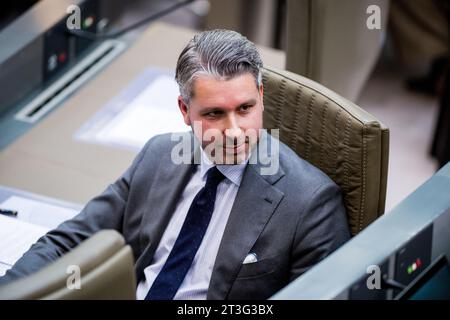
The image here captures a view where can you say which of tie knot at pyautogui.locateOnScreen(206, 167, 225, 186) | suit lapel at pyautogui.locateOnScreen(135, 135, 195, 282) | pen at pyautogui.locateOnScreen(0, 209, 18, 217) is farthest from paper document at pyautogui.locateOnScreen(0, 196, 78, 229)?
tie knot at pyautogui.locateOnScreen(206, 167, 225, 186)

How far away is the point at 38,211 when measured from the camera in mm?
2438

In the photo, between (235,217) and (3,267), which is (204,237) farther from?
(3,267)

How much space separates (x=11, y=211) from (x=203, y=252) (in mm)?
639

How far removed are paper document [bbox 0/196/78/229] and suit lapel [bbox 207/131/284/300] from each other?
581mm

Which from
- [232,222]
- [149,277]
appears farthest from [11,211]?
[232,222]

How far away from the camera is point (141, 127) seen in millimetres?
2820

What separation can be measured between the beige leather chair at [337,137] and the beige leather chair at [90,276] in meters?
0.75

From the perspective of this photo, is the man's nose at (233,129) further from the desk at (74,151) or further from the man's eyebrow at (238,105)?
the desk at (74,151)

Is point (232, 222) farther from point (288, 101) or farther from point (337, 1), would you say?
point (337, 1)

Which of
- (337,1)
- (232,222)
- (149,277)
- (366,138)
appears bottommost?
(149,277)

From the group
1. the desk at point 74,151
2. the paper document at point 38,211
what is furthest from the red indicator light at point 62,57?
the paper document at point 38,211

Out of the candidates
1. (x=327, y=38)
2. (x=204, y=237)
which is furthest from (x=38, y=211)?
(x=327, y=38)

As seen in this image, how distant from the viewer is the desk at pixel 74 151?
8.51ft

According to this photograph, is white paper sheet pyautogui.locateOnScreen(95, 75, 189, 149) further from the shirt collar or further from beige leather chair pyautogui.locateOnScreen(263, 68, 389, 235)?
the shirt collar
